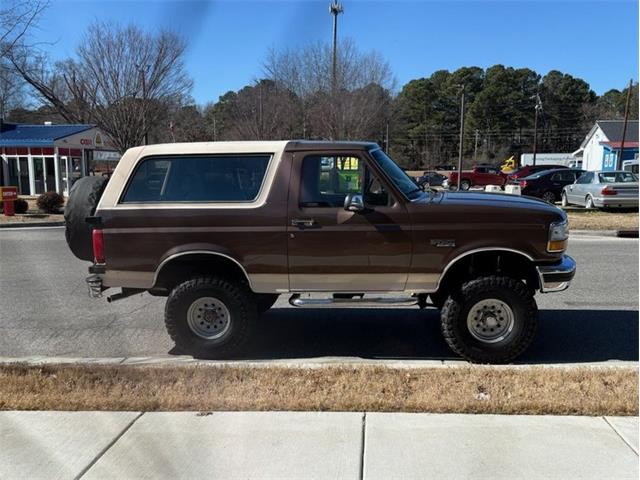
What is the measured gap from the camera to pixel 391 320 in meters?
6.47

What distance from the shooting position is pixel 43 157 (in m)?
28.8

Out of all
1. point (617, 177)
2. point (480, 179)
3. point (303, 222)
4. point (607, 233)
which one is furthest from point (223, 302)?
point (480, 179)

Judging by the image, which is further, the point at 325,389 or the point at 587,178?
the point at 587,178

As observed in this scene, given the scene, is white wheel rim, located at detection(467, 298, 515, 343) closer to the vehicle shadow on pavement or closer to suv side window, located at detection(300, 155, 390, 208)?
the vehicle shadow on pavement

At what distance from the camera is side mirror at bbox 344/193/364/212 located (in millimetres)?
4727

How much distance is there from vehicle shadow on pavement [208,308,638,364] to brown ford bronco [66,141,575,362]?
19.0 inches

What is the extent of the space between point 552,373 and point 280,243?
2.41 meters

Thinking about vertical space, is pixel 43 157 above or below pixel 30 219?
above

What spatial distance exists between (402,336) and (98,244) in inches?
119

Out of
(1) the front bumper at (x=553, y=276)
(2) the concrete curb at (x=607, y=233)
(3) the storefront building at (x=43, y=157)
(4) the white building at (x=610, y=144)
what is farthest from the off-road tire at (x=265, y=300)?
(4) the white building at (x=610, y=144)

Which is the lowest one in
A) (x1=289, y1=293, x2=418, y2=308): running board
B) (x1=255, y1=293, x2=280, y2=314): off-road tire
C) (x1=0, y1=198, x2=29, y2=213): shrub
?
(x1=0, y1=198, x2=29, y2=213): shrub

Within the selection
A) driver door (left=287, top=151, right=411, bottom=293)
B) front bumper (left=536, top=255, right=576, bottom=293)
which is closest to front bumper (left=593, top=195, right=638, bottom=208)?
front bumper (left=536, top=255, right=576, bottom=293)

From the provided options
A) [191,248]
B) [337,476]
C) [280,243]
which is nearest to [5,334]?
[191,248]

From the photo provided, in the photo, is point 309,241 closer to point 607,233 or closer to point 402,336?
point 402,336
